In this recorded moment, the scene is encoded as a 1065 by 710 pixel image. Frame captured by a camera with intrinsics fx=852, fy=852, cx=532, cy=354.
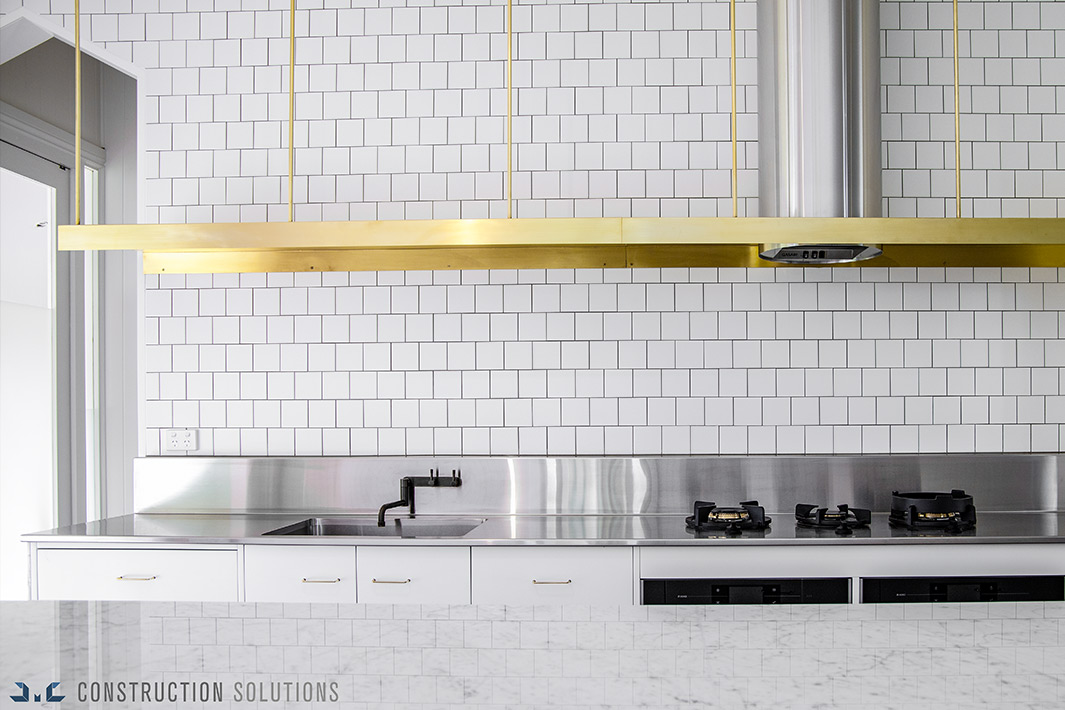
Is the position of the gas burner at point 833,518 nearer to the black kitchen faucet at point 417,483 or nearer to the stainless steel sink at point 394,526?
the stainless steel sink at point 394,526

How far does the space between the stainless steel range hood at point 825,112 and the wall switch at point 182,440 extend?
2.27 metres

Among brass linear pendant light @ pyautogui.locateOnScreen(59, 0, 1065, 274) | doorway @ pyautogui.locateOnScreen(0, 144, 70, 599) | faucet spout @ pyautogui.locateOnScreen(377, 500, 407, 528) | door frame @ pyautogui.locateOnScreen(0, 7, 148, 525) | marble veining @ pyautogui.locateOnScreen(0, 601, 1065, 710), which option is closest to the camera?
marble veining @ pyautogui.locateOnScreen(0, 601, 1065, 710)

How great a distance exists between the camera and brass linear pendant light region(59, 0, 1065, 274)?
2553mm

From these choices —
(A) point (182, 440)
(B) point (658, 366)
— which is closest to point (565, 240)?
(B) point (658, 366)

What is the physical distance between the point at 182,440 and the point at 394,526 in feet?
3.14

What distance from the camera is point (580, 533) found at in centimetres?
272

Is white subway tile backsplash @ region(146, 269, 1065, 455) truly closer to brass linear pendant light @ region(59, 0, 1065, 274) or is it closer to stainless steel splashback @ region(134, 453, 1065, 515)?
stainless steel splashback @ region(134, 453, 1065, 515)

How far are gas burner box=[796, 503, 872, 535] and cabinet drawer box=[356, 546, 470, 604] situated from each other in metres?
1.14

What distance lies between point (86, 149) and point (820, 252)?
3.37m

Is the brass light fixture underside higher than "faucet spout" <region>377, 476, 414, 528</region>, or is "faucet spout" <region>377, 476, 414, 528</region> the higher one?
the brass light fixture underside

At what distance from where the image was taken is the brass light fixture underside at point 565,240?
2.55m

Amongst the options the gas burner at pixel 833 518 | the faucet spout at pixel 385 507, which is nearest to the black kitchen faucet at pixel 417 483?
the faucet spout at pixel 385 507

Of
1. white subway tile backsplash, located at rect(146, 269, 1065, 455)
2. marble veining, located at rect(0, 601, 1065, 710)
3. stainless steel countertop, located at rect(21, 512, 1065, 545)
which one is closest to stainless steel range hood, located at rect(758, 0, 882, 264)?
white subway tile backsplash, located at rect(146, 269, 1065, 455)

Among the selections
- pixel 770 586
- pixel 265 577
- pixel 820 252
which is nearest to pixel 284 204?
pixel 265 577
